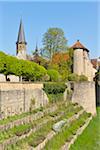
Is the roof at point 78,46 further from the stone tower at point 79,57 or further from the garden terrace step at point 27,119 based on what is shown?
the garden terrace step at point 27,119

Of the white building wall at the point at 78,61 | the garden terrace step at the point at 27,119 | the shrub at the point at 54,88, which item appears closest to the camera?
the garden terrace step at the point at 27,119

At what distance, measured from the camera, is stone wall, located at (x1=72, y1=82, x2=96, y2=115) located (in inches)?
957

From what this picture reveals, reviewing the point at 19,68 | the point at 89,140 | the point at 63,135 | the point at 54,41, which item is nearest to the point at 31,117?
the point at 63,135

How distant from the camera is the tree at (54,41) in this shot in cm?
3700

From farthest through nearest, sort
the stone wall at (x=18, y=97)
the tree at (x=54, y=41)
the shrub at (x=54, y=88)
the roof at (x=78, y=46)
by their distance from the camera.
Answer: the roof at (x=78, y=46), the tree at (x=54, y=41), the shrub at (x=54, y=88), the stone wall at (x=18, y=97)

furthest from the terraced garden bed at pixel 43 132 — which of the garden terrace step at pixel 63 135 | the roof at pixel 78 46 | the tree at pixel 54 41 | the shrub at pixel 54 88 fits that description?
the roof at pixel 78 46

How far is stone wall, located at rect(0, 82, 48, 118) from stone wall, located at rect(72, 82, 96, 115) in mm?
3822

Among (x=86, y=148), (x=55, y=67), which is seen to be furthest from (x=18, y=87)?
(x=55, y=67)

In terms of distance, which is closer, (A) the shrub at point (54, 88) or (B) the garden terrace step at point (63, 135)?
(B) the garden terrace step at point (63, 135)

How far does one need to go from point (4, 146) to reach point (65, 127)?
6148mm

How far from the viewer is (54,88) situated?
22.2m

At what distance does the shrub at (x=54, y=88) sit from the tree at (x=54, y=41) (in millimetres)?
13893

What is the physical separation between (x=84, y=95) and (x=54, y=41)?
13.6m

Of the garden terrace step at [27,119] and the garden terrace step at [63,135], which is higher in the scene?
the garden terrace step at [27,119]
